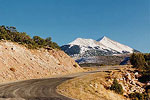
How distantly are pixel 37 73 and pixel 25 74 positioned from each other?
3.30 meters

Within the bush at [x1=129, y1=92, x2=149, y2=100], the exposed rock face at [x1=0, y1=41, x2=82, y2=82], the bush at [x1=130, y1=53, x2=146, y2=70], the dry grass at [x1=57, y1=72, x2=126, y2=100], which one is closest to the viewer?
the dry grass at [x1=57, y1=72, x2=126, y2=100]

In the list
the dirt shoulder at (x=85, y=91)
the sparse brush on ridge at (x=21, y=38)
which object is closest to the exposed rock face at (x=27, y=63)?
the sparse brush on ridge at (x=21, y=38)

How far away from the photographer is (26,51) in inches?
1444

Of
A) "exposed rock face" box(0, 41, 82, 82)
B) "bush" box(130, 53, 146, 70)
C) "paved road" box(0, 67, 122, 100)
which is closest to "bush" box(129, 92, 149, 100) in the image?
"paved road" box(0, 67, 122, 100)

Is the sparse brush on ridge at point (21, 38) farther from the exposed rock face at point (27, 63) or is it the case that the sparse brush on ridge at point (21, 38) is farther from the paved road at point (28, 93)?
the paved road at point (28, 93)

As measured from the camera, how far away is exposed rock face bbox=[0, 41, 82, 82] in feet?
90.7

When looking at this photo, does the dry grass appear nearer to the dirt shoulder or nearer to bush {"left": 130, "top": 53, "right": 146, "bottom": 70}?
the dirt shoulder

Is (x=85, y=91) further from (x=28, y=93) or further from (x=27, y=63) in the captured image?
(x=27, y=63)

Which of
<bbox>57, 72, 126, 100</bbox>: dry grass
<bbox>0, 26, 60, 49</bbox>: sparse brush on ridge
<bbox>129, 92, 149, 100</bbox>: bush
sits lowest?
<bbox>129, 92, 149, 100</bbox>: bush

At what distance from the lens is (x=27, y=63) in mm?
33281

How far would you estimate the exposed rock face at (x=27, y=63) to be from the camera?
27.7 m

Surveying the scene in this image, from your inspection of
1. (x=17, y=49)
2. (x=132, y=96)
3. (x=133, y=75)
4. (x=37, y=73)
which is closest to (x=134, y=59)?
(x=133, y=75)

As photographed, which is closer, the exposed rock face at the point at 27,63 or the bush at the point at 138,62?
the exposed rock face at the point at 27,63

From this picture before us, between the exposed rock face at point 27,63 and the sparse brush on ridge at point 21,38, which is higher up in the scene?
the sparse brush on ridge at point 21,38
